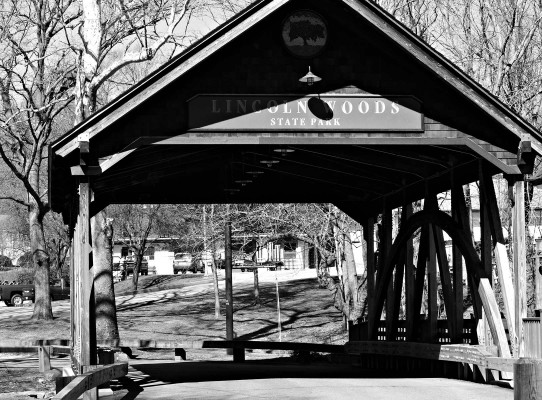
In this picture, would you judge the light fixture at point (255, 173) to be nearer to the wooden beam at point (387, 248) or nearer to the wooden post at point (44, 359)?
the wooden beam at point (387, 248)

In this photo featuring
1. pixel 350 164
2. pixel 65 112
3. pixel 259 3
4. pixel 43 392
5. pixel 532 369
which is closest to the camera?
pixel 532 369

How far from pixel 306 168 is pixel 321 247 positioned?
1891 cm

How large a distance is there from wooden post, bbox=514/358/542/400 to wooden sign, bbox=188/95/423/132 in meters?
10.1

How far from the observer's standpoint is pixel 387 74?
17.0m

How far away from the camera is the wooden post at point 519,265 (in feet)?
54.0

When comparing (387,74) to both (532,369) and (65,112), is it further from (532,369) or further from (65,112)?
(65,112)

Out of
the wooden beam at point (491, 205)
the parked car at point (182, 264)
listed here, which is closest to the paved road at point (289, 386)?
the wooden beam at point (491, 205)

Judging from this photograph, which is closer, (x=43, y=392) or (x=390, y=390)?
(x=390, y=390)

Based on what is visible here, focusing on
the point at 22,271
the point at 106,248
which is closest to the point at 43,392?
the point at 106,248

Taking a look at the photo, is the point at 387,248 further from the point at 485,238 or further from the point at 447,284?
the point at 485,238

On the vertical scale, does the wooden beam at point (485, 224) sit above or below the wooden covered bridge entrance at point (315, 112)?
below

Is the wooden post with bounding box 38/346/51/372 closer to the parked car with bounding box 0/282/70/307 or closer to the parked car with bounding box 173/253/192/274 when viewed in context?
the parked car with bounding box 0/282/70/307

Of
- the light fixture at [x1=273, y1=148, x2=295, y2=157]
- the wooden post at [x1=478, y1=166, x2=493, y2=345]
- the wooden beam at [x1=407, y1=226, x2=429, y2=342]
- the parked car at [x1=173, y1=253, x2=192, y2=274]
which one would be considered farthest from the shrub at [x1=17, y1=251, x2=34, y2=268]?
the wooden post at [x1=478, y1=166, x2=493, y2=345]

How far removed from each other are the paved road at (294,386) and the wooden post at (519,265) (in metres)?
1.04
